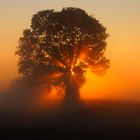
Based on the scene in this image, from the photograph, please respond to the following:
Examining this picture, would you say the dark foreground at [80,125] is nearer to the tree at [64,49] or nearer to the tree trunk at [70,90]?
the tree trunk at [70,90]

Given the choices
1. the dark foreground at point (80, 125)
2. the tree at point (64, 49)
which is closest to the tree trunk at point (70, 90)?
the tree at point (64, 49)

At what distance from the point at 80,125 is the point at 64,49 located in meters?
22.2

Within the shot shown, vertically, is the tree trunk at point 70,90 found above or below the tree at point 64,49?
below

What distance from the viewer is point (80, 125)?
147 feet

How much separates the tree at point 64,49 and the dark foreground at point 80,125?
17.4ft

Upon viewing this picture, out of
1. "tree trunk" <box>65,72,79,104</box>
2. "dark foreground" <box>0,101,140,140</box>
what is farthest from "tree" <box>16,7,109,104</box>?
"dark foreground" <box>0,101,140,140</box>

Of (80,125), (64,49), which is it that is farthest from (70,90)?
(80,125)

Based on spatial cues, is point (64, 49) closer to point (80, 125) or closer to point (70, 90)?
point (70, 90)

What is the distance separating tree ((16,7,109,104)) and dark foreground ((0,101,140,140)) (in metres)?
5.30

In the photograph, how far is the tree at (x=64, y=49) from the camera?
6494 centimetres

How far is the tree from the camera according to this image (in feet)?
213

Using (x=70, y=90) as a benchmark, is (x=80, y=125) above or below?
below

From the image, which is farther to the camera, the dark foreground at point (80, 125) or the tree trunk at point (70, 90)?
the tree trunk at point (70, 90)

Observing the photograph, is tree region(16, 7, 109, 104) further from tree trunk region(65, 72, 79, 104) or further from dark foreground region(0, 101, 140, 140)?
dark foreground region(0, 101, 140, 140)
